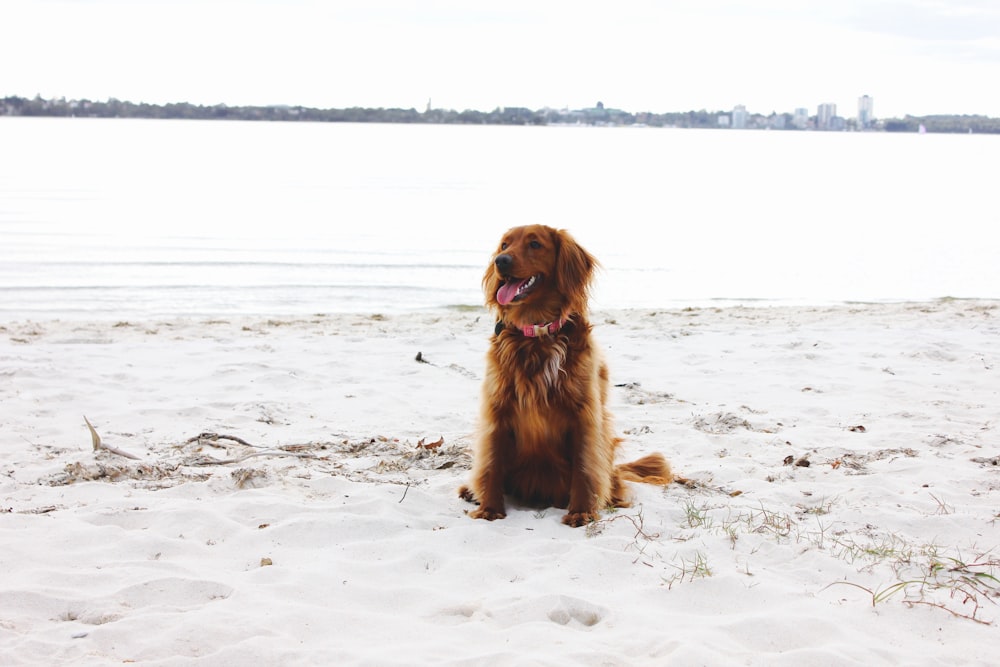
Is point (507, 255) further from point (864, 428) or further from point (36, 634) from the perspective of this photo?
point (864, 428)

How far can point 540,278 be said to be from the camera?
14.9 ft

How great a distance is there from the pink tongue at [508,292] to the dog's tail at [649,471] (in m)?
1.23

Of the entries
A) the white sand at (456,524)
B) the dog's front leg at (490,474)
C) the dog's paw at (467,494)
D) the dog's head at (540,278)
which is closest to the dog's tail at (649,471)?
the white sand at (456,524)

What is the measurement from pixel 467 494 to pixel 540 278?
4.19ft

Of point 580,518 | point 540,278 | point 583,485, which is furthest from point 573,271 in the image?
point 580,518

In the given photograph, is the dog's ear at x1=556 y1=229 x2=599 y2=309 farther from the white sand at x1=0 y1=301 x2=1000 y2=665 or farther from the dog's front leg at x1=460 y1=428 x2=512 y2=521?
the white sand at x1=0 y1=301 x2=1000 y2=665

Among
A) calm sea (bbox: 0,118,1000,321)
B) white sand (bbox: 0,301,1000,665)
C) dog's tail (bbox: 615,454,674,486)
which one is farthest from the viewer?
calm sea (bbox: 0,118,1000,321)

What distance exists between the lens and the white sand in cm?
295

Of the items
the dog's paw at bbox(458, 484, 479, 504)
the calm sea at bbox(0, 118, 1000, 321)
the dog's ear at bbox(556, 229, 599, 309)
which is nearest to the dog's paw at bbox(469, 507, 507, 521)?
the dog's paw at bbox(458, 484, 479, 504)

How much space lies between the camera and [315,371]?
7.66 meters

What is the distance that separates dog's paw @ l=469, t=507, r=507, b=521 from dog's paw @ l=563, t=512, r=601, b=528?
0.35 meters

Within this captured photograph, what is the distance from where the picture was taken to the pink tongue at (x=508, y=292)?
449 centimetres

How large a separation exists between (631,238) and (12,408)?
752 inches

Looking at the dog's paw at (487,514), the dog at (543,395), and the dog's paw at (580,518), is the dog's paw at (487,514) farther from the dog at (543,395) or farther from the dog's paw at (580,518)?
the dog's paw at (580,518)
